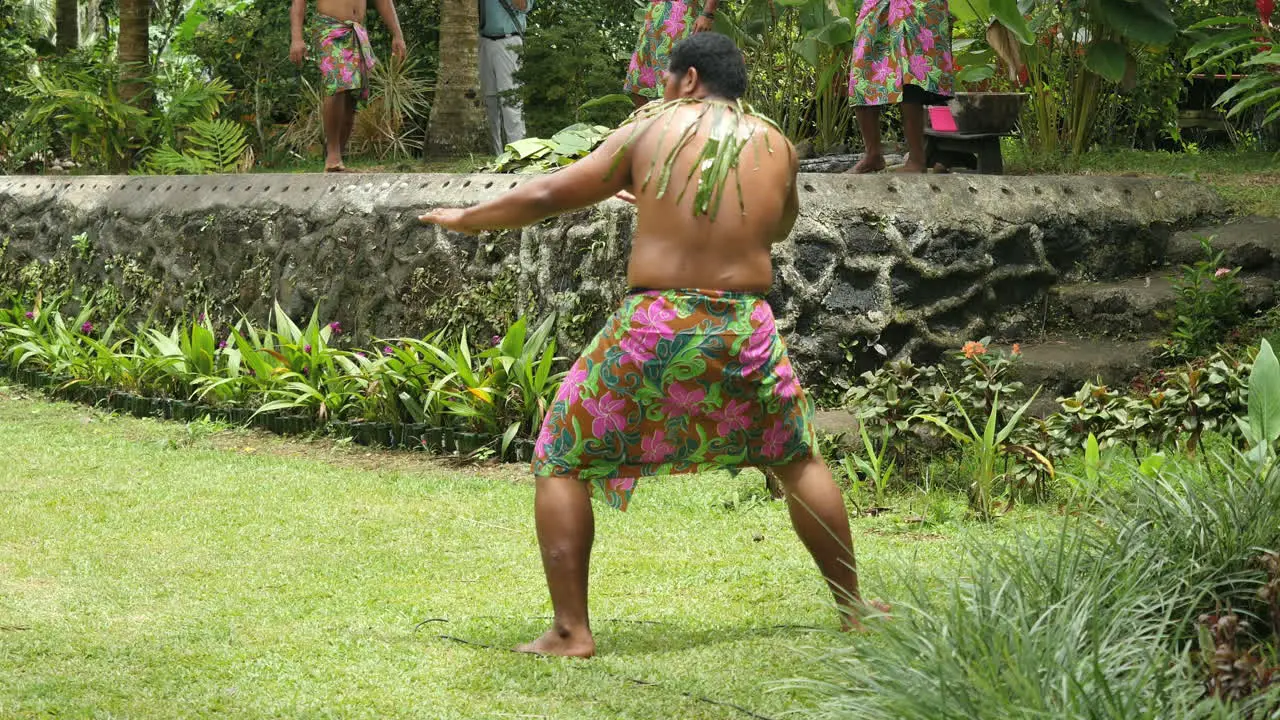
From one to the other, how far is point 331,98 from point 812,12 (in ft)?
9.74

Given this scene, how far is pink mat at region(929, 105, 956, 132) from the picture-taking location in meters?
8.20

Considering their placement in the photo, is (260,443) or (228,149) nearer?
(260,443)

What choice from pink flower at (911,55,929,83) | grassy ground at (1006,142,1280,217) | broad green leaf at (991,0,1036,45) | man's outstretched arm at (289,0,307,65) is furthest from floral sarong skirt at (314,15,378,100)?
grassy ground at (1006,142,1280,217)

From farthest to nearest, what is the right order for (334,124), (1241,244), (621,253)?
(334,124) < (1241,244) < (621,253)

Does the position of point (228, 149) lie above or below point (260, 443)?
above

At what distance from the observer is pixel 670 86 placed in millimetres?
4012

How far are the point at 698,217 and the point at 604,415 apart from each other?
1.85 feet

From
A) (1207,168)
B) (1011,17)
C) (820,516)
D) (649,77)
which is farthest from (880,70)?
(820,516)

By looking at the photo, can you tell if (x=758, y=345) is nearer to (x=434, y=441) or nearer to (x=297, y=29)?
(x=434, y=441)

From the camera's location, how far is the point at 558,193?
152 inches

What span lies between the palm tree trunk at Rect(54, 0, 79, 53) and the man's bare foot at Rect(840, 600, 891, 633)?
605 inches

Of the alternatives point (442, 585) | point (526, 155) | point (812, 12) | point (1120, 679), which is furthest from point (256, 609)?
point (812, 12)

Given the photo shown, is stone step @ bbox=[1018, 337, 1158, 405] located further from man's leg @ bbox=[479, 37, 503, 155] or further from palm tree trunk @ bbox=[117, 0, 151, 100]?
palm tree trunk @ bbox=[117, 0, 151, 100]

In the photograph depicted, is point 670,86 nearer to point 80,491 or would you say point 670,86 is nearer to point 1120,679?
point 1120,679
